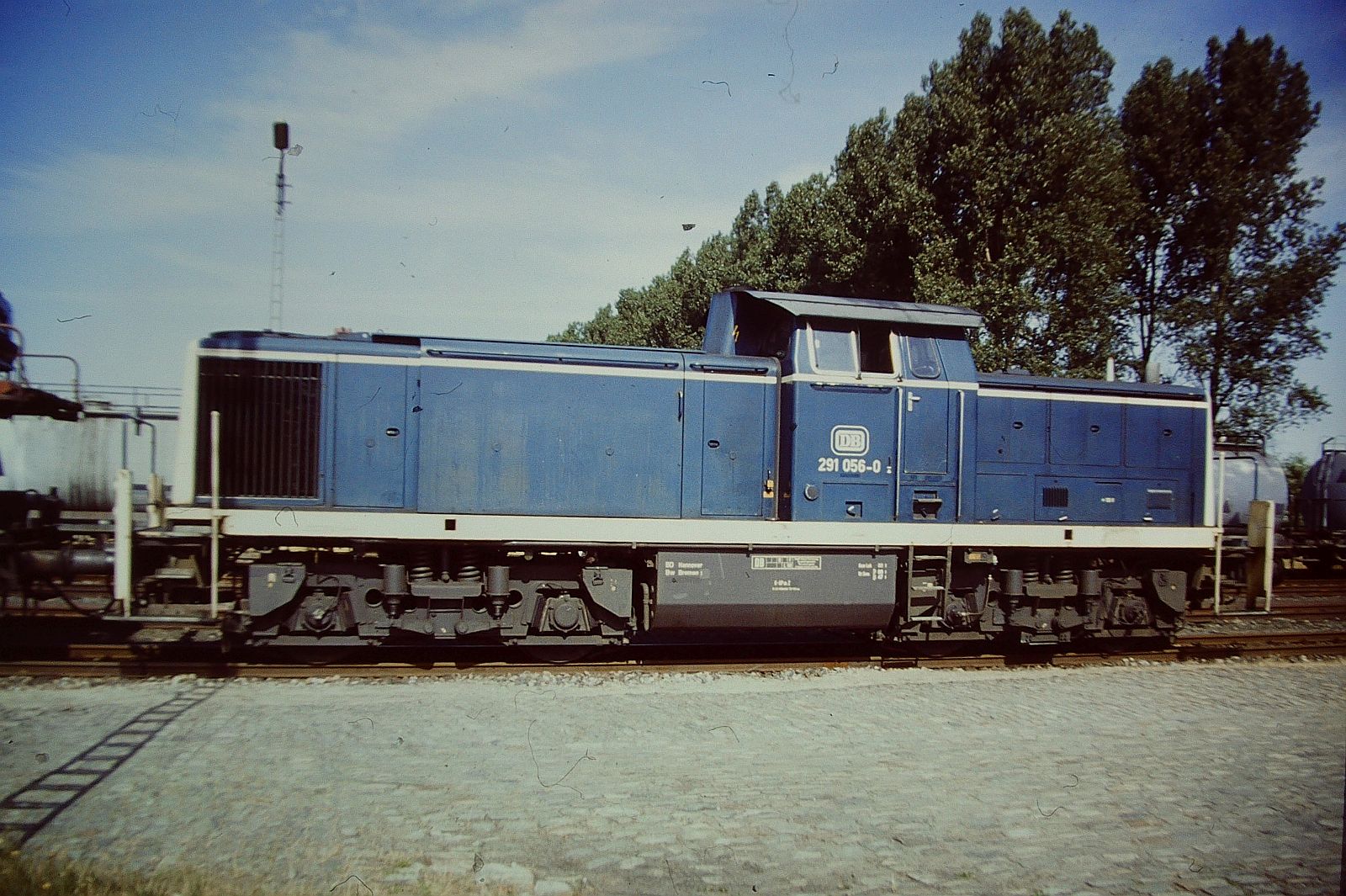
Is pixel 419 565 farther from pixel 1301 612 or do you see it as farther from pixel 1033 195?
pixel 1033 195

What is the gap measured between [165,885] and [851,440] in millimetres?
6972

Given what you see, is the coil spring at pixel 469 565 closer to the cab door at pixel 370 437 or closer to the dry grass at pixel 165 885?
the cab door at pixel 370 437

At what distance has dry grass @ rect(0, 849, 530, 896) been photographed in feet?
12.1

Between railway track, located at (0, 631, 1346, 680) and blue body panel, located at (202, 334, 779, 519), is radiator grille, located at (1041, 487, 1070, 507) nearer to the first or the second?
railway track, located at (0, 631, 1346, 680)

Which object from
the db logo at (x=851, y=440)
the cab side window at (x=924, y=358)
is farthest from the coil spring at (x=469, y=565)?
the cab side window at (x=924, y=358)

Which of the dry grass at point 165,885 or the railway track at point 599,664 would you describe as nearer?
the dry grass at point 165,885

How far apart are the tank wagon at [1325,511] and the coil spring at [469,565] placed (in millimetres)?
17969

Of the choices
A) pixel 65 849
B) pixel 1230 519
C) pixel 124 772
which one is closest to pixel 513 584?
pixel 124 772

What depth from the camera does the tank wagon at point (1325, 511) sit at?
1702cm

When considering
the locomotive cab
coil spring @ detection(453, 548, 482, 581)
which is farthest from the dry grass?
the locomotive cab

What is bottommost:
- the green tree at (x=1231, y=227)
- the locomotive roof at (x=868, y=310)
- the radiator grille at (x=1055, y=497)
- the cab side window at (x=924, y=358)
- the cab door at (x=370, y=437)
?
the radiator grille at (x=1055, y=497)

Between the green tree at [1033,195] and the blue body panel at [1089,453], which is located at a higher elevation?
the green tree at [1033,195]

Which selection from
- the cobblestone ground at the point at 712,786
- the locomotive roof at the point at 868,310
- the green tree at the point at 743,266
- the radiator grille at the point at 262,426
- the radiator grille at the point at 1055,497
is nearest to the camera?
the cobblestone ground at the point at 712,786

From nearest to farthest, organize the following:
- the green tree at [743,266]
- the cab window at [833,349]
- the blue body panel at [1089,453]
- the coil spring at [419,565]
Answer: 1. the coil spring at [419,565]
2. the cab window at [833,349]
3. the blue body panel at [1089,453]
4. the green tree at [743,266]
